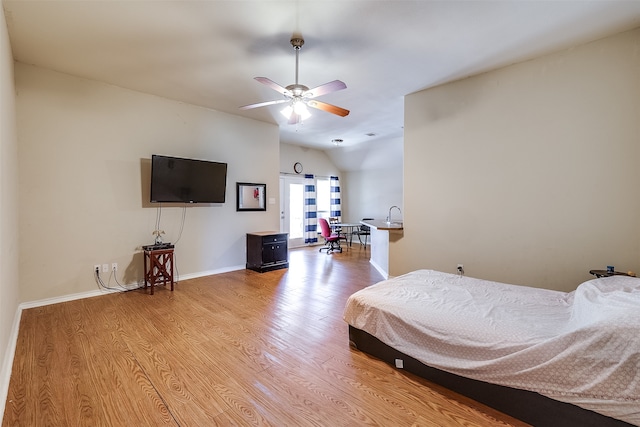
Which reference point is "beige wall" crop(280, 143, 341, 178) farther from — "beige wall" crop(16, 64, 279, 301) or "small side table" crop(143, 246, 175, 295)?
"small side table" crop(143, 246, 175, 295)

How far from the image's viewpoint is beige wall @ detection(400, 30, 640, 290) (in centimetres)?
262

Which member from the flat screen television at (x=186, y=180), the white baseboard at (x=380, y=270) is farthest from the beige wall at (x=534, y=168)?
the flat screen television at (x=186, y=180)

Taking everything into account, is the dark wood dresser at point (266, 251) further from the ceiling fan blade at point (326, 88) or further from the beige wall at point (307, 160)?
the ceiling fan blade at point (326, 88)

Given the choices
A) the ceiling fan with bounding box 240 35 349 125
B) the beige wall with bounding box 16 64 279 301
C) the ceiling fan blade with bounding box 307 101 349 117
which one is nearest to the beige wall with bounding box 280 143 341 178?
the beige wall with bounding box 16 64 279 301

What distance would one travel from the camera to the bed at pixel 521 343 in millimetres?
1354

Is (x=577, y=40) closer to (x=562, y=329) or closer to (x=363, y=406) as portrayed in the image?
(x=562, y=329)

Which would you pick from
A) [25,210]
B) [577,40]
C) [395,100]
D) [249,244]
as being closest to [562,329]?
[577,40]

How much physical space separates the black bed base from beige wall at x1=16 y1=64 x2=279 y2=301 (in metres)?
3.76

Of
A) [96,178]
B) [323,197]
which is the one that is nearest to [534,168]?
[96,178]

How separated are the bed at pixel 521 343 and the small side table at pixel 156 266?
Answer: 2.87 m

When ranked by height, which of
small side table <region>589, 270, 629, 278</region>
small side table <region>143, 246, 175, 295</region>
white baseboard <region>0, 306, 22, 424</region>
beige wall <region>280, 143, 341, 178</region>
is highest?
beige wall <region>280, 143, 341, 178</region>

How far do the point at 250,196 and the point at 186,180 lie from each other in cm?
130

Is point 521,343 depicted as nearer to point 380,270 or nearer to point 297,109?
point 297,109

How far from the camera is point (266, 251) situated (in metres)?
5.01
